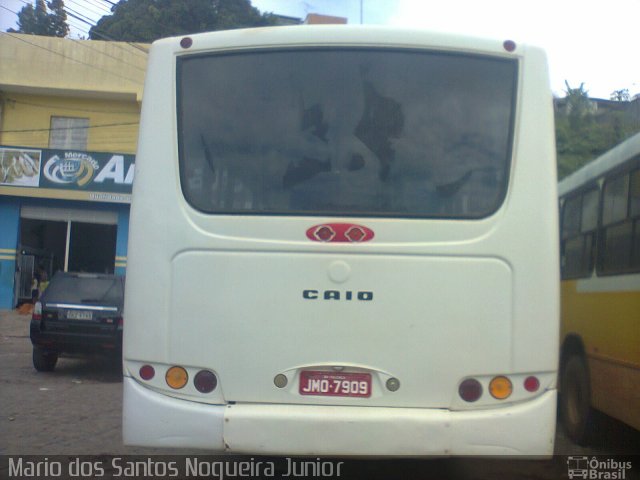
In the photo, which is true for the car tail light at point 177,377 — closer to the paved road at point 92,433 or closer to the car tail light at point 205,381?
the car tail light at point 205,381

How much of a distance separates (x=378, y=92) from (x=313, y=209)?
2.83ft

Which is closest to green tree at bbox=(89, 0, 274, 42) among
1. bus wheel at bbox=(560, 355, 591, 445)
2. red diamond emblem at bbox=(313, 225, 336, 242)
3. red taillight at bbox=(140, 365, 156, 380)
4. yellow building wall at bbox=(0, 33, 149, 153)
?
yellow building wall at bbox=(0, 33, 149, 153)

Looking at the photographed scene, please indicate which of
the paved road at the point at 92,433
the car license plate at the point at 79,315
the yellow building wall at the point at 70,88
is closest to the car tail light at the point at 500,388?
the paved road at the point at 92,433

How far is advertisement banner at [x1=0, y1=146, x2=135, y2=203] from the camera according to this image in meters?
23.5

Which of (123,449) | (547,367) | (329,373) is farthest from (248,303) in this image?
(123,449)

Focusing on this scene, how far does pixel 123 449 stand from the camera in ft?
22.4

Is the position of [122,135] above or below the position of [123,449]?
above

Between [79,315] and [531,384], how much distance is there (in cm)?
904

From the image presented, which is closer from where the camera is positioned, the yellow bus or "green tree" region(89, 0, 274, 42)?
the yellow bus

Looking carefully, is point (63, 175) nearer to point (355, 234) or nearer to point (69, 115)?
point (69, 115)

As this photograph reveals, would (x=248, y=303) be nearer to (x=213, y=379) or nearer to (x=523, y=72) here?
(x=213, y=379)

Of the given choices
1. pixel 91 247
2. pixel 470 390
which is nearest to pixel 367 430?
pixel 470 390

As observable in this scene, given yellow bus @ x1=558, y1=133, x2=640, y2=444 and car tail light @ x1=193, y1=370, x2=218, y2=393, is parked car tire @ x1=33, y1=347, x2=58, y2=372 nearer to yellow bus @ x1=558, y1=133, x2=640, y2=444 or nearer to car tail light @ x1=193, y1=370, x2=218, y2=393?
yellow bus @ x1=558, y1=133, x2=640, y2=444

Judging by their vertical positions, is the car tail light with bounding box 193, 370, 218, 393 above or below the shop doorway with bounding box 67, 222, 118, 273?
below
